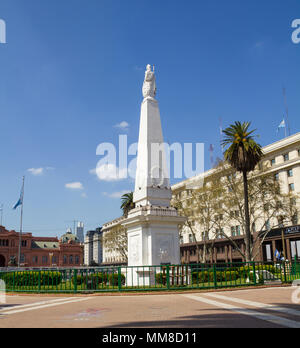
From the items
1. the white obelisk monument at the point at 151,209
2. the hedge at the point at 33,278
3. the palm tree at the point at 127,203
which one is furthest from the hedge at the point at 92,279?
the palm tree at the point at 127,203

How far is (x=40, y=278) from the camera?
17125mm

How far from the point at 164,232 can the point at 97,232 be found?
15307 centimetres

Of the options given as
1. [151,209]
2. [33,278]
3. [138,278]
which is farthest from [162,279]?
[33,278]

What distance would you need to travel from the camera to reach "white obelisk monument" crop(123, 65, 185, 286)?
1931 centimetres

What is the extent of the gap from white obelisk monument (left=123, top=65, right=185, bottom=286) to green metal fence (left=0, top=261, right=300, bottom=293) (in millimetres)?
1091

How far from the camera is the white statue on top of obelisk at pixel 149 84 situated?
23.0 meters

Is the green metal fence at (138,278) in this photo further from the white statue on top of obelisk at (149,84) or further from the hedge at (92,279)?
the white statue on top of obelisk at (149,84)

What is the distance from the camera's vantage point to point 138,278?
669 inches

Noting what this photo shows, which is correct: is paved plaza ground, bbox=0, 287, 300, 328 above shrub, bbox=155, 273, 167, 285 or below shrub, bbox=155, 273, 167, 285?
below

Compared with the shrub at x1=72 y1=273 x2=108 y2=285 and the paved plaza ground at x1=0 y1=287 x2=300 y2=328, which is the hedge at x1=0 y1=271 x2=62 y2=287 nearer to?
the shrub at x1=72 y1=273 x2=108 y2=285

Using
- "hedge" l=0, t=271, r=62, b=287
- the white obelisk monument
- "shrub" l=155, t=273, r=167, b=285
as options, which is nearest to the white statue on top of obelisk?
the white obelisk monument

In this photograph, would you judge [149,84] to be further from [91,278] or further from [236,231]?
[236,231]

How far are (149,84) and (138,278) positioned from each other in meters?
12.5
